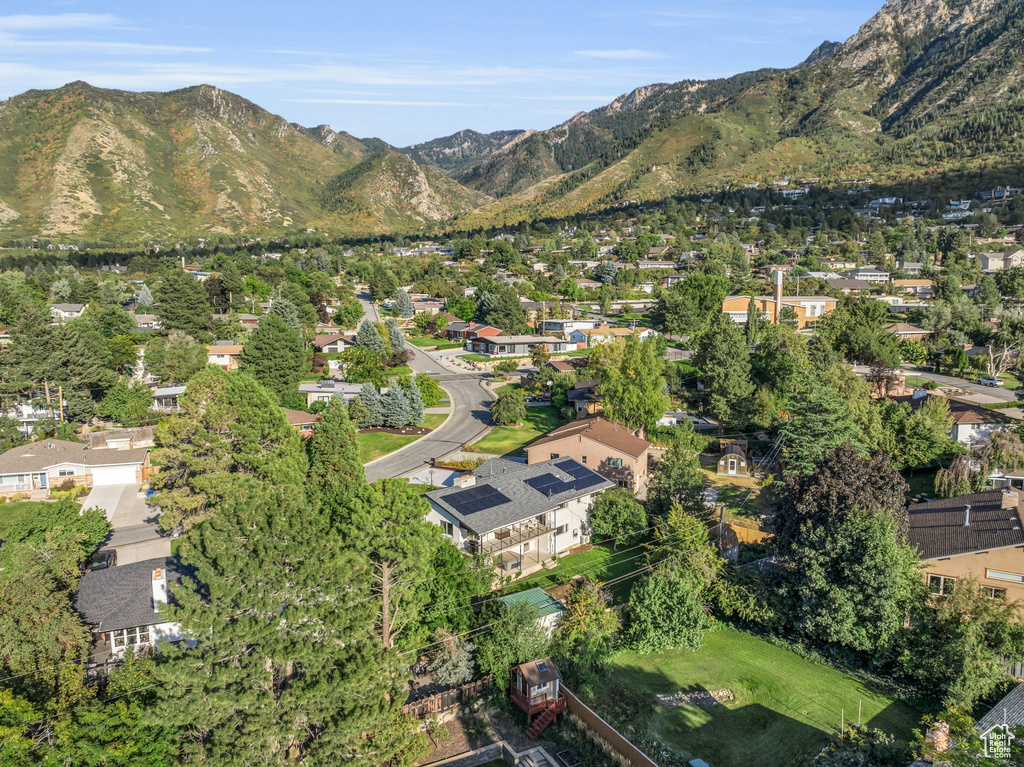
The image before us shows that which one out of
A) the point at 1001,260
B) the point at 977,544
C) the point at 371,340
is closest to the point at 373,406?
the point at 371,340

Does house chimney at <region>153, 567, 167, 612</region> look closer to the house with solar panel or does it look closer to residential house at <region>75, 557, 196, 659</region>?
residential house at <region>75, 557, 196, 659</region>

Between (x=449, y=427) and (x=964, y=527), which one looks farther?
(x=449, y=427)

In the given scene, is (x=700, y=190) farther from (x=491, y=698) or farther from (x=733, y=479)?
(x=491, y=698)

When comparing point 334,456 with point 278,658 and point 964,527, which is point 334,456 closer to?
point 278,658

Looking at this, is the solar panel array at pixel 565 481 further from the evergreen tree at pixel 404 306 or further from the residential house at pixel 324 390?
the evergreen tree at pixel 404 306

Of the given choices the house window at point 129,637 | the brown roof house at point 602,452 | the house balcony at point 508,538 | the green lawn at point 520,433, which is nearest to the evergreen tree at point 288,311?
the green lawn at point 520,433

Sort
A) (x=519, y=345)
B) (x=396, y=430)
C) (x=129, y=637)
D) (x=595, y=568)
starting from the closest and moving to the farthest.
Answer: (x=129, y=637), (x=595, y=568), (x=396, y=430), (x=519, y=345)
